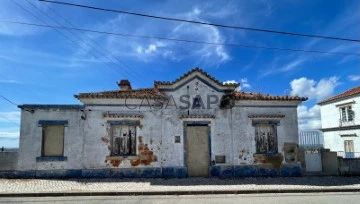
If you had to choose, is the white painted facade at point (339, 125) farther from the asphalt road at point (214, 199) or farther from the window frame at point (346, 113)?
the asphalt road at point (214, 199)

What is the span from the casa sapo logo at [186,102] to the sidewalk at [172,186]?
3.81 m

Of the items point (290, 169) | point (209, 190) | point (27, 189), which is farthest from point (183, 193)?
point (290, 169)

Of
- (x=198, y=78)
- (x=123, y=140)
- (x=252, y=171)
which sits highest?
(x=198, y=78)

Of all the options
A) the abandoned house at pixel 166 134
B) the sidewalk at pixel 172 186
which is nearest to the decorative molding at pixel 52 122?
the abandoned house at pixel 166 134

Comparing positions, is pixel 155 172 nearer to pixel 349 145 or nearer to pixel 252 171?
pixel 252 171

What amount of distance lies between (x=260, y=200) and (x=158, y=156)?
21.4ft

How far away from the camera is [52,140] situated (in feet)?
48.4

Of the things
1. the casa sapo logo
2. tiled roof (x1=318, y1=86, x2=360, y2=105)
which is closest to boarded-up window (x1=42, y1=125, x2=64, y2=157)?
the casa sapo logo

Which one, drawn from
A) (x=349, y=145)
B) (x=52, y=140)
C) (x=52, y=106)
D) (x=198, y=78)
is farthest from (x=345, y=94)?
(x=52, y=140)

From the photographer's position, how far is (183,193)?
10961 mm

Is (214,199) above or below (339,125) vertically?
below

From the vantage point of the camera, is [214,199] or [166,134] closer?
[214,199]

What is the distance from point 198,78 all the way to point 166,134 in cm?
349

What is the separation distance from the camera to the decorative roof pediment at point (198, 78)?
50.0 feet
